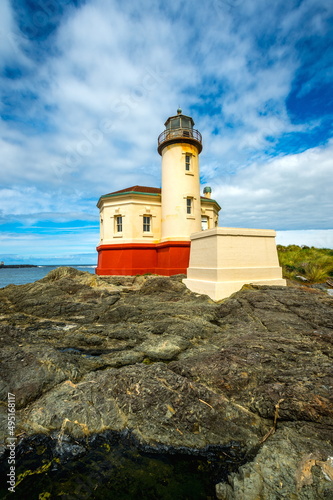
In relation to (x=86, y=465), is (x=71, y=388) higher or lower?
higher

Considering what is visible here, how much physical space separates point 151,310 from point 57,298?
205 inches

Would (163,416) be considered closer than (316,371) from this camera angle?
Yes

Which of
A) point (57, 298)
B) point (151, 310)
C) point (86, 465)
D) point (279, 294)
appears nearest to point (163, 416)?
point (86, 465)

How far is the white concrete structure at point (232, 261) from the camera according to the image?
36.9ft

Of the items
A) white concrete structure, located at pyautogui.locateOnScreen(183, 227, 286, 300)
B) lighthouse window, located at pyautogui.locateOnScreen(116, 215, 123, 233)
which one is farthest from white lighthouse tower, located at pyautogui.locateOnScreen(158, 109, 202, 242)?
white concrete structure, located at pyautogui.locateOnScreen(183, 227, 286, 300)

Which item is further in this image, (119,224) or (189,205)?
(119,224)

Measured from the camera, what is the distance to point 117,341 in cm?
711

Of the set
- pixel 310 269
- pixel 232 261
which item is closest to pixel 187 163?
pixel 232 261

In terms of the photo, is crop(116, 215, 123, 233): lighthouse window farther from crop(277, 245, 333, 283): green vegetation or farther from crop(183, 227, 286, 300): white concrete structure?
crop(277, 245, 333, 283): green vegetation

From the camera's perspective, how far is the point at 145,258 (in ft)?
58.4

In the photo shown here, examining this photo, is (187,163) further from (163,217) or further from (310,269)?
(310,269)

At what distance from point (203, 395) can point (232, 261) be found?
27.2 ft

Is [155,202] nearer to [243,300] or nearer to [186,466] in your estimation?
[243,300]

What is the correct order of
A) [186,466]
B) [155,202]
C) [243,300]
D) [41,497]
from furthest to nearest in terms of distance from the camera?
[155,202] → [243,300] → [186,466] → [41,497]
